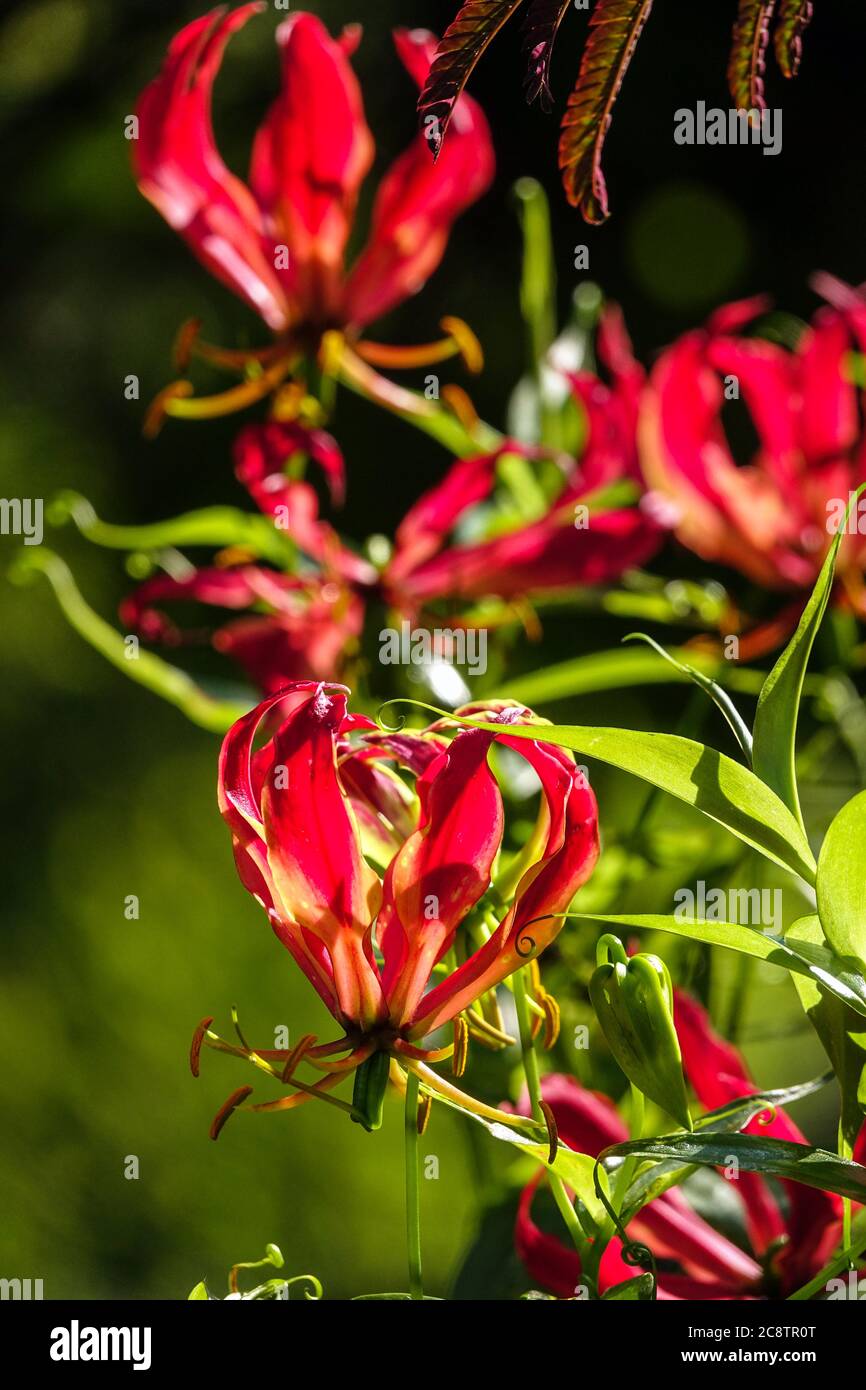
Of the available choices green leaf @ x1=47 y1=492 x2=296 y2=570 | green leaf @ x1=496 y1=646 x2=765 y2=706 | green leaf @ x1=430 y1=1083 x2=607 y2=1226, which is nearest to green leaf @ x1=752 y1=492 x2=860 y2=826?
green leaf @ x1=430 y1=1083 x2=607 y2=1226

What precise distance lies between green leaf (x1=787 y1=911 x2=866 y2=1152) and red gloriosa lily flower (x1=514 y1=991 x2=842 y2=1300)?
98 mm

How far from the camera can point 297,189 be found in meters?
0.69

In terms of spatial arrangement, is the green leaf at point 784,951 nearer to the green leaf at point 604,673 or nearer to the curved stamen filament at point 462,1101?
the curved stamen filament at point 462,1101

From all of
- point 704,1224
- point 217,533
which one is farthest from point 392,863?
point 217,533

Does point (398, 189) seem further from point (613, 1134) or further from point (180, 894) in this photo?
point (180, 894)

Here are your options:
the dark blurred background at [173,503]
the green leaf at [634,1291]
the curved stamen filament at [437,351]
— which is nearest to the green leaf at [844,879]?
the green leaf at [634,1291]

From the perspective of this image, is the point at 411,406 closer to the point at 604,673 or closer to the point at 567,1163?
the point at 604,673

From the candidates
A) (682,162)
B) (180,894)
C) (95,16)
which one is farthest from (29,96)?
(180,894)

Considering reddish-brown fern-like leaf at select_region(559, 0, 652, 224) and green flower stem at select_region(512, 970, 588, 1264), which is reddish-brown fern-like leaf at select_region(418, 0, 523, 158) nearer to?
reddish-brown fern-like leaf at select_region(559, 0, 652, 224)

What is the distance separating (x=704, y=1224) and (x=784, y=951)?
0.20 m

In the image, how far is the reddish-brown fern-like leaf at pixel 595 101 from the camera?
0.42m

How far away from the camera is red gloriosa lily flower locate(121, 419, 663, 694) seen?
2.18 ft

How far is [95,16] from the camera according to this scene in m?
1.81
